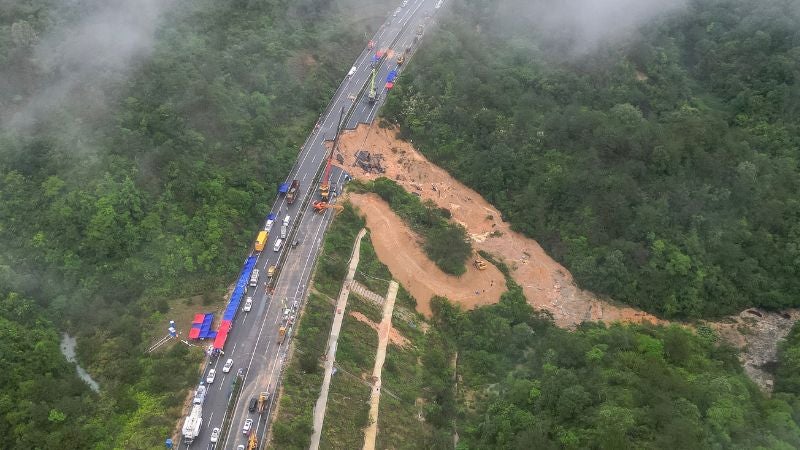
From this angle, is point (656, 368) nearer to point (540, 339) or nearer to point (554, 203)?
point (540, 339)

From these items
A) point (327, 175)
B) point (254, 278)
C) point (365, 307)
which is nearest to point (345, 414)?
point (365, 307)

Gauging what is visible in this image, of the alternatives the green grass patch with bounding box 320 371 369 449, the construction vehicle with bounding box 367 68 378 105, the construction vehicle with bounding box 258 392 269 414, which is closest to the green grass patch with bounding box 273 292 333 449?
the construction vehicle with bounding box 258 392 269 414

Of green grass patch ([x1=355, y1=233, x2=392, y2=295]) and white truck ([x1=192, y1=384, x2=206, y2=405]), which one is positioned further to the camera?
green grass patch ([x1=355, y1=233, x2=392, y2=295])

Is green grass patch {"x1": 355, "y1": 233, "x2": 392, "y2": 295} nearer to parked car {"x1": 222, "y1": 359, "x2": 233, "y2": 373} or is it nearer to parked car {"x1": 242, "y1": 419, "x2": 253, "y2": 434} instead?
parked car {"x1": 222, "y1": 359, "x2": 233, "y2": 373}

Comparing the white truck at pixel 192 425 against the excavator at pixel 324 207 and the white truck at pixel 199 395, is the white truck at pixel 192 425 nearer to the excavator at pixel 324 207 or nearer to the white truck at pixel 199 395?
the white truck at pixel 199 395

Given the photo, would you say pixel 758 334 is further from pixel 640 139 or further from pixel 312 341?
pixel 312 341
